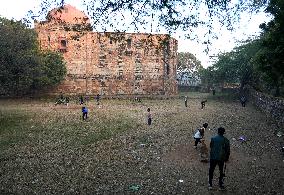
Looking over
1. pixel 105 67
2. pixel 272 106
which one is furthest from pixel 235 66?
pixel 272 106

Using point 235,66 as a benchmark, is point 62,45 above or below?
above

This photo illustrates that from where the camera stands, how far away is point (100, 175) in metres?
10.2

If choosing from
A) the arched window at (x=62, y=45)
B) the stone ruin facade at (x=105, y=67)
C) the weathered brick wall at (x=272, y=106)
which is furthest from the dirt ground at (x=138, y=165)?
the arched window at (x=62, y=45)

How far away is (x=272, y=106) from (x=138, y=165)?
14.7 m

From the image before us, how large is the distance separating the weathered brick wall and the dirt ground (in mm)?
1271

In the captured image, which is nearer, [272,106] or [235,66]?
[272,106]

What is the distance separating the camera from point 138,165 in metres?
11.5

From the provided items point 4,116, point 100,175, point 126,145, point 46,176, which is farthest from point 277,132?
point 4,116

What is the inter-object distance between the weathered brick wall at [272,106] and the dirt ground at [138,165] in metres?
1.27

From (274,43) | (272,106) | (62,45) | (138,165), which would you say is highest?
(62,45)

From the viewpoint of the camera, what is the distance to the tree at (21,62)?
78.5 feet

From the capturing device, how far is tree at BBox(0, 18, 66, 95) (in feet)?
78.5

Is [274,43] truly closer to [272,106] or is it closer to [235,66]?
[272,106]

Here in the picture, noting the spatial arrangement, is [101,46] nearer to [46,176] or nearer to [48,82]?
[48,82]
